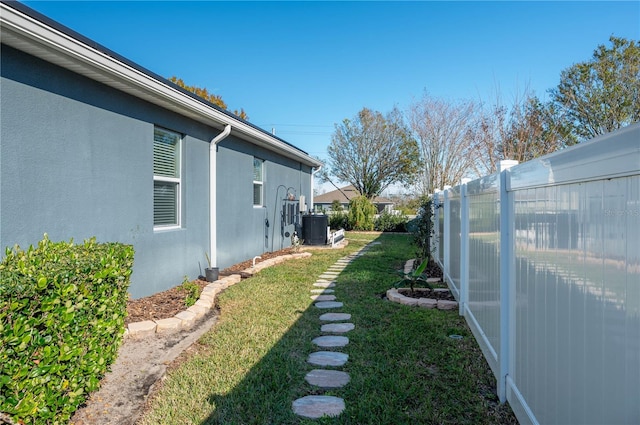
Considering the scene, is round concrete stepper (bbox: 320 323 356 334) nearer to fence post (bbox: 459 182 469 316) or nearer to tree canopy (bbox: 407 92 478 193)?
fence post (bbox: 459 182 469 316)

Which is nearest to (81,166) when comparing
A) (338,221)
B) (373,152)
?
(338,221)

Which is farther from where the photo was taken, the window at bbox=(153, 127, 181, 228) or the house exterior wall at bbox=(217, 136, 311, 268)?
the house exterior wall at bbox=(217, 136, 311, 268)

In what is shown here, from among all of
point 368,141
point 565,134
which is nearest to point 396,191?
point 368,141

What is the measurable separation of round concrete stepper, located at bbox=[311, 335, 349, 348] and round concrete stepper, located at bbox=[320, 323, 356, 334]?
0.18m

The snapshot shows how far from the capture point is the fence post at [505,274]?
2.55 m

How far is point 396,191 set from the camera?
30.5 meters

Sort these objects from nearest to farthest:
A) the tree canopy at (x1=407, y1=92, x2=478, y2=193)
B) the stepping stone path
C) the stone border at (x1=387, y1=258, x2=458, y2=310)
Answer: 1. the stepping stone path
2. the stone border at (x1=387, y1=258, x2=458, y2=310)
3. the tree canopy at (x1=407, y1=92, x2=478, y2=193)

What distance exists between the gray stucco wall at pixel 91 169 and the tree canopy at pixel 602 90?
16.9 meters

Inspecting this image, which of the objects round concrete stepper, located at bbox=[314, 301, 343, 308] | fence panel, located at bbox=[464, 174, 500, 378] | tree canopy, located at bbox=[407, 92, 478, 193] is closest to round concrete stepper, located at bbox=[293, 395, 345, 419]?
fence panel, located at bbox=[464, 174, 500, 378]

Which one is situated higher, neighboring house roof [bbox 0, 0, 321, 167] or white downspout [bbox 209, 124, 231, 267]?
neighboring house roof [bbox 0, 0, 321, 167]

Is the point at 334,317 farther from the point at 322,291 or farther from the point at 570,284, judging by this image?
the point at 570,284

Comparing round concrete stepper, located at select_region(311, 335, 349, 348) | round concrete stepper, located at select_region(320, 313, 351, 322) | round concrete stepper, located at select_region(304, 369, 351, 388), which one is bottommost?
round concrete stepper, located at select_region(304, 369, 351, 388)

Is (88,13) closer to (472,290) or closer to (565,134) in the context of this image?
(472,290)

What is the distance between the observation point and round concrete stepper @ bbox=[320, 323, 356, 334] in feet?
14.0
